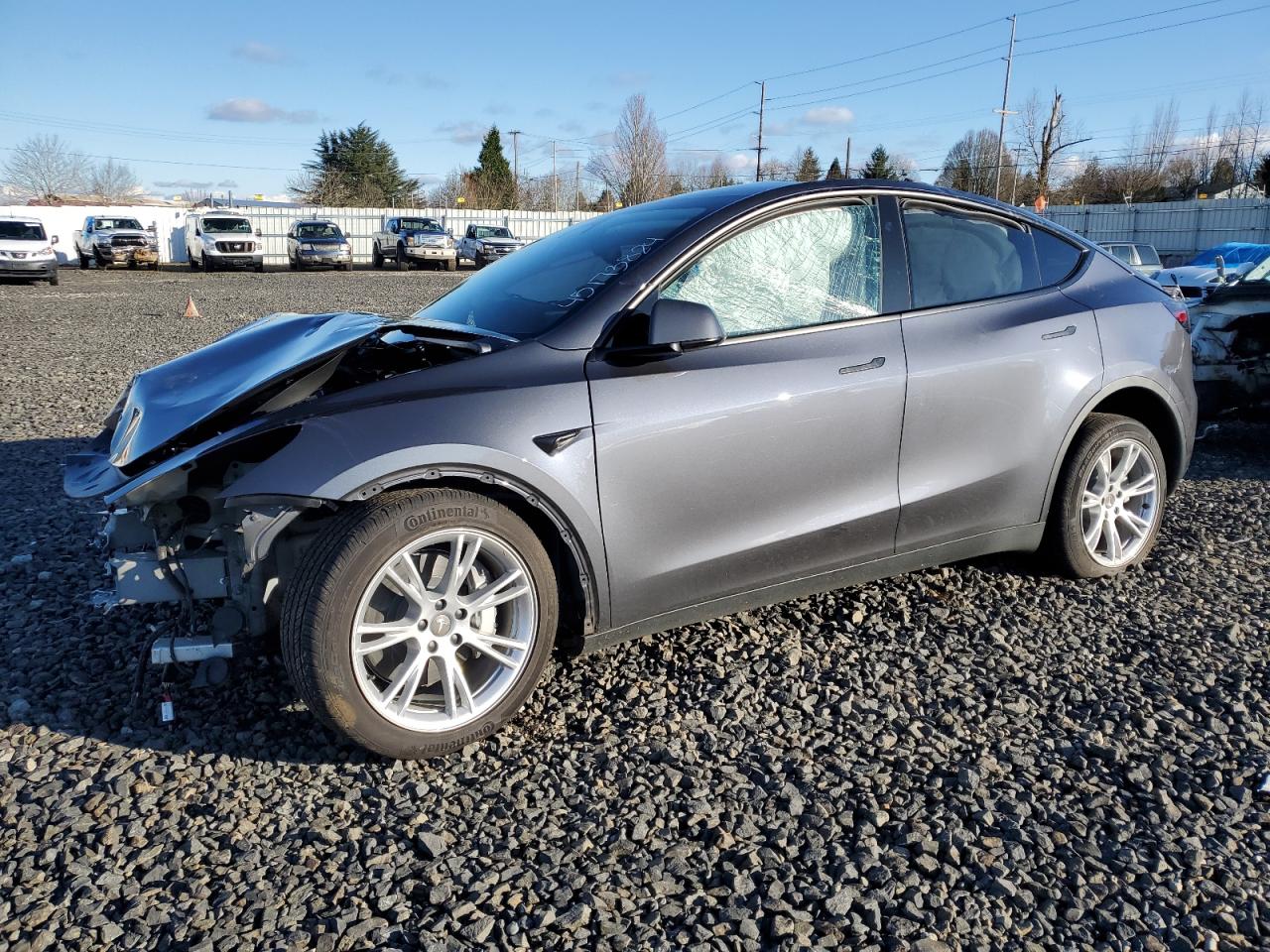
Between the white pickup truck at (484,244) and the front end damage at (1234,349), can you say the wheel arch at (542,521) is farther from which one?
the white pickup truck at (484,244)

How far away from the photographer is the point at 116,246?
3306cm

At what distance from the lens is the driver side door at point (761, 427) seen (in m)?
3.16

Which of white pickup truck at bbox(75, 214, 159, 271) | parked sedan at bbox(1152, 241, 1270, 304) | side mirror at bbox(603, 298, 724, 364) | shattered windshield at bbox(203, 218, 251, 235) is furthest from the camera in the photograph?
white pickup truck at bbox(75, 214, 159, 271)

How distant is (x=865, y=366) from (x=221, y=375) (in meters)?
2.32

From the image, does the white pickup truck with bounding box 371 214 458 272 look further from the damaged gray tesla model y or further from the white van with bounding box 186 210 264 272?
the damaged gray tesla model y

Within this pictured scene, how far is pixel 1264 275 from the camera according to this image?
866 centimetres

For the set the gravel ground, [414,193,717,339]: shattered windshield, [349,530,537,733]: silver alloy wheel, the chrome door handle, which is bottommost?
the gravel ground

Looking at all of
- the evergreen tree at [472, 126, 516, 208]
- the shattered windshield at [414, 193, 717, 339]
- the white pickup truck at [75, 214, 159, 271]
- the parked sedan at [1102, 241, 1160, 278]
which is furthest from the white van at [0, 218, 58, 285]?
the evergreen tree at [472, 126, 516, 208]

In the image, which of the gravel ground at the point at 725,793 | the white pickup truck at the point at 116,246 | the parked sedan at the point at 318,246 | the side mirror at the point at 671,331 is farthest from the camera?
the parked sedan at the point at 318,246

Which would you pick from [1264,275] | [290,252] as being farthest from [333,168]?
[1264,275]

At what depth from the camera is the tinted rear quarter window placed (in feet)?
13.7

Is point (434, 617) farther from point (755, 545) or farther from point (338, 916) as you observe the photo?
point (755, 545)

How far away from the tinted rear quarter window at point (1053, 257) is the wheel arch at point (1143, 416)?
526mm

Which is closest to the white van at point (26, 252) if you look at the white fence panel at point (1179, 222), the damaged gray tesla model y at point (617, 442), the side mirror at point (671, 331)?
the damaged gray tesla model y at point (617, 442)
